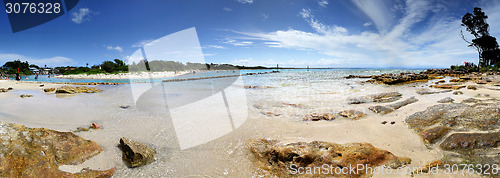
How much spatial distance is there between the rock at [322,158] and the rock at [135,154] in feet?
6.76

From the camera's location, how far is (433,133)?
11.9ft

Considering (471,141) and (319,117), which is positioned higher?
(471,141)

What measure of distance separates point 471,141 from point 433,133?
1.92ft

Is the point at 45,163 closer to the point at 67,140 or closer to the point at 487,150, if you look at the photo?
the point at 67,140

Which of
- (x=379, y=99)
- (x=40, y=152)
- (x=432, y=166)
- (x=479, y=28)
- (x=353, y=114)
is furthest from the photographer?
(x=479, y=28)

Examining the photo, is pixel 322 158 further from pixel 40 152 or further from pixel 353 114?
pixel 40 152

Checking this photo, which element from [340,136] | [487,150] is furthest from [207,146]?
[487,150]

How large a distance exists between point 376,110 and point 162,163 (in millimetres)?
6845

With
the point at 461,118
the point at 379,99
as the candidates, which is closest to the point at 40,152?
the point at 461,118

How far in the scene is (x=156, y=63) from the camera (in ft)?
294

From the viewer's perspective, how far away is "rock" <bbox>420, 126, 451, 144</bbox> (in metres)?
3.51

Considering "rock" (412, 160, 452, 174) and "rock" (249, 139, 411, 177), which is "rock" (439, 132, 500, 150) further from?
"rock" (249, 139, 411, 177)

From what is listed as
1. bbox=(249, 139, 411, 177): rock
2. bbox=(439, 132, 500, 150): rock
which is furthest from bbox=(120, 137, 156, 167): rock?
bbox=(439, 132, 500, 150): rock

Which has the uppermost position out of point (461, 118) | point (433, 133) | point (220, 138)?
point (461, 118)
